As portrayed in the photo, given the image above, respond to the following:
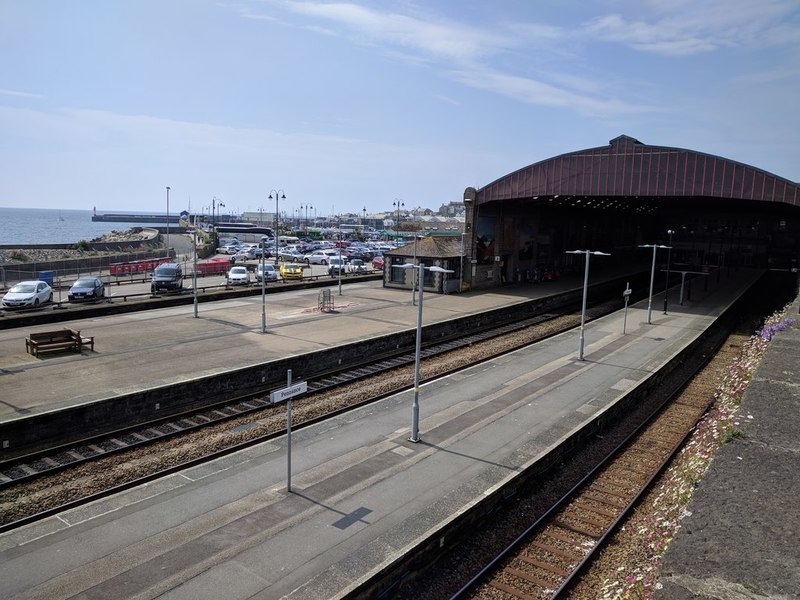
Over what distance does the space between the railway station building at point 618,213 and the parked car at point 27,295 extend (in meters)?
26.8

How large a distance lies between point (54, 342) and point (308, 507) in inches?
608

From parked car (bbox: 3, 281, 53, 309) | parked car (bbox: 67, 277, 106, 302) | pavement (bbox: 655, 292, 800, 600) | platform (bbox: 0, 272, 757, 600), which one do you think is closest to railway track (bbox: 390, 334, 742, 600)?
platform (bbox: 0, 272, 757, 600)

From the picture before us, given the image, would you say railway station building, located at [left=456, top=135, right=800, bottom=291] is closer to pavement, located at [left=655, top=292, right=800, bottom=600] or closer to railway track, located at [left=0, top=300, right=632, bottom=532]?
railway track, located at [left=0, top=300, right=632, bottom=532]

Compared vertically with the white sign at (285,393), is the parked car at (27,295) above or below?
below

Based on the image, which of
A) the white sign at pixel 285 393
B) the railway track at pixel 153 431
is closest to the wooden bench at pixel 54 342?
the railway track at pixel 153 431

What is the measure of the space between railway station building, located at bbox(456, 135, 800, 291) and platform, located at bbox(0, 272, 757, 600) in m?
20.7

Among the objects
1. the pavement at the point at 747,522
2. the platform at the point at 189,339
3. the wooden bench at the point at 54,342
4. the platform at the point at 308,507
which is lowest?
the platform at the point at 308,507

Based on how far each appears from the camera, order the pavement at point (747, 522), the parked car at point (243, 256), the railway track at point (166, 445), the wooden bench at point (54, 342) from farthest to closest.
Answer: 1. the parked car at point (243, 256)
2. the wooden bench at point (54, 342)
3. the railway track at point (166, 445)
4. the pavement at point (747, 522)

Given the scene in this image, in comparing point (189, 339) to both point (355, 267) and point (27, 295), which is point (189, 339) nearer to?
point (27, 295)

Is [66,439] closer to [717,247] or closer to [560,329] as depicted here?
[560,329]

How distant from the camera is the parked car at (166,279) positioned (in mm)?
36062

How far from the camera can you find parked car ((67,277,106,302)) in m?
31.7

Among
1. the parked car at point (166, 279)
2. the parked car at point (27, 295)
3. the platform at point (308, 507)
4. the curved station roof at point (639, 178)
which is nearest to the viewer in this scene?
the platform at point (308, 507)

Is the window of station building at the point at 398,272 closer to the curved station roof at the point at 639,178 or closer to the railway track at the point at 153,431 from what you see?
the curved station roof at the point at 639,178
